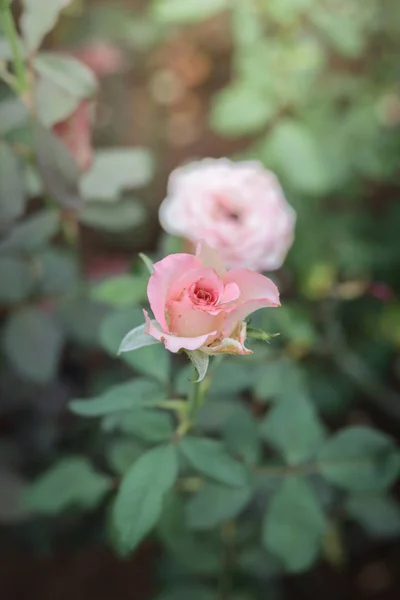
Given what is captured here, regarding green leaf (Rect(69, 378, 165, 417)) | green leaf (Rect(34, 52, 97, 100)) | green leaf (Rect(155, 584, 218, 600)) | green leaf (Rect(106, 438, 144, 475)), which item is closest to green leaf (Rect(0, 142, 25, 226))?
green leaf (Rect(34, 52, 97, 100))

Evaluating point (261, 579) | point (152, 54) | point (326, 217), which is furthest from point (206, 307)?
point (152, 54)

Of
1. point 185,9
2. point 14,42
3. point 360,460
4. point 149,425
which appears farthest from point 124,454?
point 185,9

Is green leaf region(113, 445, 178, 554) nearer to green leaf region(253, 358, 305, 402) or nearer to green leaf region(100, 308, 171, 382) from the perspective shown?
green leaf region(100, 308, 171, 382)

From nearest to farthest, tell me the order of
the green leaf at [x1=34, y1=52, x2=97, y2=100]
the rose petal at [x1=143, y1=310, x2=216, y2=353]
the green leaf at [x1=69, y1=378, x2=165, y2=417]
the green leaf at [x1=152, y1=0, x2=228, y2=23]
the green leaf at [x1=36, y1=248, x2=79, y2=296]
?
the rose petal at [x1=143, y1=310, x2=216, y2=353], the green leaf at [x1=69, y1=378, x2=165, y2=417], the green leaf at [x1=34, y1=52, x2=97, y2=100], the green leaf at [x1=36, y1=248, x2=79, y2=296], the green leaf at [x1=152, y1=0, x2=228, y2=23]

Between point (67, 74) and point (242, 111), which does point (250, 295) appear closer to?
point (67, 74)

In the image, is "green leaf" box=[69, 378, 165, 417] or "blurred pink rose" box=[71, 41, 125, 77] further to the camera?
"blurred pink rose" box=[71, 41, 125, 77]

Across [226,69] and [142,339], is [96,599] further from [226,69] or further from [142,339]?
[226,69]

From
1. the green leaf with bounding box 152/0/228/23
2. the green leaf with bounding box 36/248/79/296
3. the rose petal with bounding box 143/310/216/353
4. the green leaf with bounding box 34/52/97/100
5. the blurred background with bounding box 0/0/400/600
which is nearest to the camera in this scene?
the rose petal with bounding box 143/310/216/353
